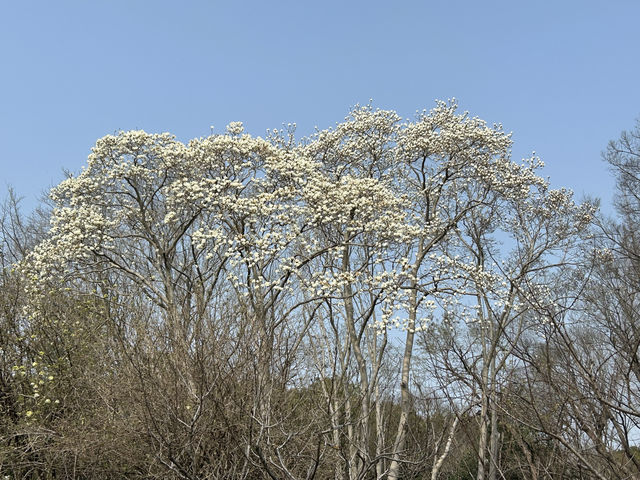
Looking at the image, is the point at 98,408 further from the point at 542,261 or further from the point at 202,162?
the point at 542,261

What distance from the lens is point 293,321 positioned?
9.06m

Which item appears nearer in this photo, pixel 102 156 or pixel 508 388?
pixel 508 388

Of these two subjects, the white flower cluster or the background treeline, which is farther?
the white flower cluster

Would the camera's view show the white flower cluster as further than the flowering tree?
Yes

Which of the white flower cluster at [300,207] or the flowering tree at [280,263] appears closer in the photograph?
the flowering tree at [280,263]

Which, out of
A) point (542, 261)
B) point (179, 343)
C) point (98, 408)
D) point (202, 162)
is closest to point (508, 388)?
point (179, 343)

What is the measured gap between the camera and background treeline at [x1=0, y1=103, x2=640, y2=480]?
632 centimetres

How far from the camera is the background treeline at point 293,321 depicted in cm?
632

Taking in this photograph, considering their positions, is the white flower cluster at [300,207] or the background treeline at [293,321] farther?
the white flower cluster at [300,207]

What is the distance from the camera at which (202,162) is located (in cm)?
1375

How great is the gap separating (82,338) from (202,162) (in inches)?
181

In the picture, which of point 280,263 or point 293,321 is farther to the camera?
point 280,263

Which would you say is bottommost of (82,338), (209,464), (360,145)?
(209,464)

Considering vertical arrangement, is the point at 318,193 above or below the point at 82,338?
above
